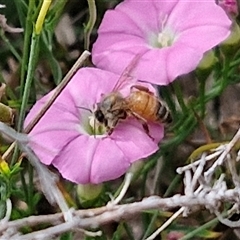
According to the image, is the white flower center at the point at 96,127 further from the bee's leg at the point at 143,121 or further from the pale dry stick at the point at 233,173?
the pale dry stick at the point at 233,173

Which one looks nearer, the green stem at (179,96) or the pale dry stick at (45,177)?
the pale dry stick at (45,177)

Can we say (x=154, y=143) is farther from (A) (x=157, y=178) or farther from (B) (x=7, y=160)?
(A) (x=157, y=178)

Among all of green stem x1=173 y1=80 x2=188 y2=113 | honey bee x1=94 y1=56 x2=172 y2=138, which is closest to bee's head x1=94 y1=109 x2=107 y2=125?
honey bee x1=94 y1=56 x2=172 y2=138

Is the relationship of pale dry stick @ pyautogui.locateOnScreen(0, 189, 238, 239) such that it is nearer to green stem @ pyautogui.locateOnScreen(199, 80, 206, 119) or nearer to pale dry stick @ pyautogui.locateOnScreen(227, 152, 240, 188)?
pale dry stick @ pyautogui.locateOnScreen(227, 152, 240, 188)

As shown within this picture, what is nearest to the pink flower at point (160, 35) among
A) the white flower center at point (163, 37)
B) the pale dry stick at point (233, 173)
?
the white flower center at point (163, 37)

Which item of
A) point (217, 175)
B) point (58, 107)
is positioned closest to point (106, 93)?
point (58, 107)

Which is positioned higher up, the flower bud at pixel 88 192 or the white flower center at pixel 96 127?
the white flower center at pixel 96 127

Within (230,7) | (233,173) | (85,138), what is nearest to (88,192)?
(85,138)
